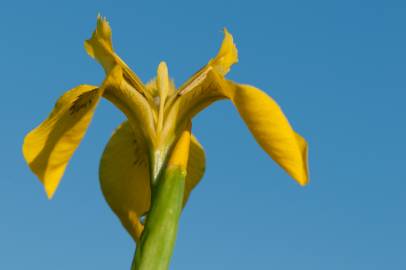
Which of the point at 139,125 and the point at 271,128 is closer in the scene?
the point at 271,128

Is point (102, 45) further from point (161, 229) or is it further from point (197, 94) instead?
point (161, 229)

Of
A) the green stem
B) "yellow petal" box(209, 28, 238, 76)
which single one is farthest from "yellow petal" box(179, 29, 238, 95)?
the green stem

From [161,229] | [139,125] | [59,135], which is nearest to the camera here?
[161,229]

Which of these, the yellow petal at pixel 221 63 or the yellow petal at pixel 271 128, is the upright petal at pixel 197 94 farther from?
the yellow petal at pixel 271 128

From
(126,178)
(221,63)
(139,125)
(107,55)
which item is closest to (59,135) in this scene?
(139,125)

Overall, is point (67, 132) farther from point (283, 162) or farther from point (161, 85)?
point (283, 162)

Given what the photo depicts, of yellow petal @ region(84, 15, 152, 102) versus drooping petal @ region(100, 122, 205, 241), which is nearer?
yellow petal @ region(84, 15, 152, 102)

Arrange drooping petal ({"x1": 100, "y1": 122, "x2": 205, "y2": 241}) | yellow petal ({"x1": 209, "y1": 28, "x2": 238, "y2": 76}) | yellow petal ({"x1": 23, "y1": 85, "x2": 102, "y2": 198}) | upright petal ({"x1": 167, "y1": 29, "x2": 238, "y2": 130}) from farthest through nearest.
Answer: drooping petal ({"x1": 100, "y1": 122, "x2": 205, "y2": 241})
yellow petal ({"x1": 209, "y1": 28, "x2": 238, "y2": 76})
upright petal ({"x1": 167, "y1": 29, "x2": 238, "y2": 130})
yellow petal ({"x1": 23, "y1": 85, "x2": 102, "y2": 198})

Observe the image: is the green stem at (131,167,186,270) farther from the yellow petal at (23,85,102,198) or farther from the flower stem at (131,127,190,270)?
the yellow petal at (23,85,102,198)
